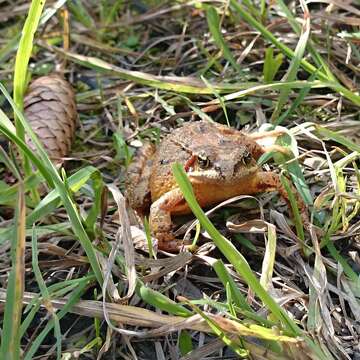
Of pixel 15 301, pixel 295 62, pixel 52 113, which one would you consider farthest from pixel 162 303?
pixel 52 113

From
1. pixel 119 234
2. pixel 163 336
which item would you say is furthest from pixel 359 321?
pixel 119 234

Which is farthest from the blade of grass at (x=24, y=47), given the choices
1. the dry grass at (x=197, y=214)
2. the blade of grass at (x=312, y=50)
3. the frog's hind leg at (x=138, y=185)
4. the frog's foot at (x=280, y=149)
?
the blade of grass at (x=312, y=50)

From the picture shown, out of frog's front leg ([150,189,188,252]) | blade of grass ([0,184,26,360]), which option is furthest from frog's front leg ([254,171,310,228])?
blade of grass ([0,184,26,360])

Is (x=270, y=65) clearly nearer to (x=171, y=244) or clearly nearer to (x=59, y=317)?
(x=171, y=244)

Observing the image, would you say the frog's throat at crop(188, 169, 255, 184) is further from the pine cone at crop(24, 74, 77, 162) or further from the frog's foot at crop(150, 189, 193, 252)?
the pine cone at crop(24, 74, 77, 162)

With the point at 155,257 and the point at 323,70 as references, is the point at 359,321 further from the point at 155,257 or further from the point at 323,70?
the point at 323,70

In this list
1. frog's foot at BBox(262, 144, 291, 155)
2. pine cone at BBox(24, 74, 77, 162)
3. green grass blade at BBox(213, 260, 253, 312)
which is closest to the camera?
green grass blade at BBox(213, 260, 253, 312)

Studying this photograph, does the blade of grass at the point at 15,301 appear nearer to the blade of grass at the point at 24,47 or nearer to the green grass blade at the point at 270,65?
the blade of grass at the point at 24,47

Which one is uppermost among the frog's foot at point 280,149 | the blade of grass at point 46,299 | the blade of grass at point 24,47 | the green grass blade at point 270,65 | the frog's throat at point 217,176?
the blade of grass at point 24,47
